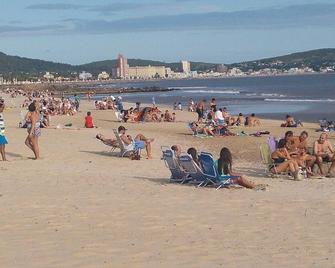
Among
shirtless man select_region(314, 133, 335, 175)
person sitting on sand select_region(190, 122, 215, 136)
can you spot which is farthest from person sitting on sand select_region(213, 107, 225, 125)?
shirtless man select_region(314, 133, 335, 175)

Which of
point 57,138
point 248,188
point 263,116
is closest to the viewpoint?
point 248,188

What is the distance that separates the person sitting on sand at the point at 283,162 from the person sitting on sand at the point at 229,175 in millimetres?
1460

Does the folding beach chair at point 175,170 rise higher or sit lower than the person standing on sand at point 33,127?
lower

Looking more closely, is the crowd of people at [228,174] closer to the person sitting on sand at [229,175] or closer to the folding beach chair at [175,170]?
the person sitting on sand at [229,175]

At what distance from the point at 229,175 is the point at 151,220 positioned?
293cm

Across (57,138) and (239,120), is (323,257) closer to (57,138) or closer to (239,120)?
(57,138)

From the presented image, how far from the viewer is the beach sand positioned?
5.83 meters

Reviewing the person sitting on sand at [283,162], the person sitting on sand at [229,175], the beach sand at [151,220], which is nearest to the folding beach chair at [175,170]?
the beach sand at [151,220]

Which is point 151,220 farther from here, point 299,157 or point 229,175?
point 299,157

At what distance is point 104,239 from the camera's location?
21.3 feet

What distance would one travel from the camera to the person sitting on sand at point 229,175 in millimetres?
10000

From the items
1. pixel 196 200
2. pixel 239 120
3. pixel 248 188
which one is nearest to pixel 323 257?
pixel 196 200

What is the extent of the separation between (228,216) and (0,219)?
2664mm

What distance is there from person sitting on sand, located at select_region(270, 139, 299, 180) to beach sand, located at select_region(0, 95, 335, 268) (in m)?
0.31
